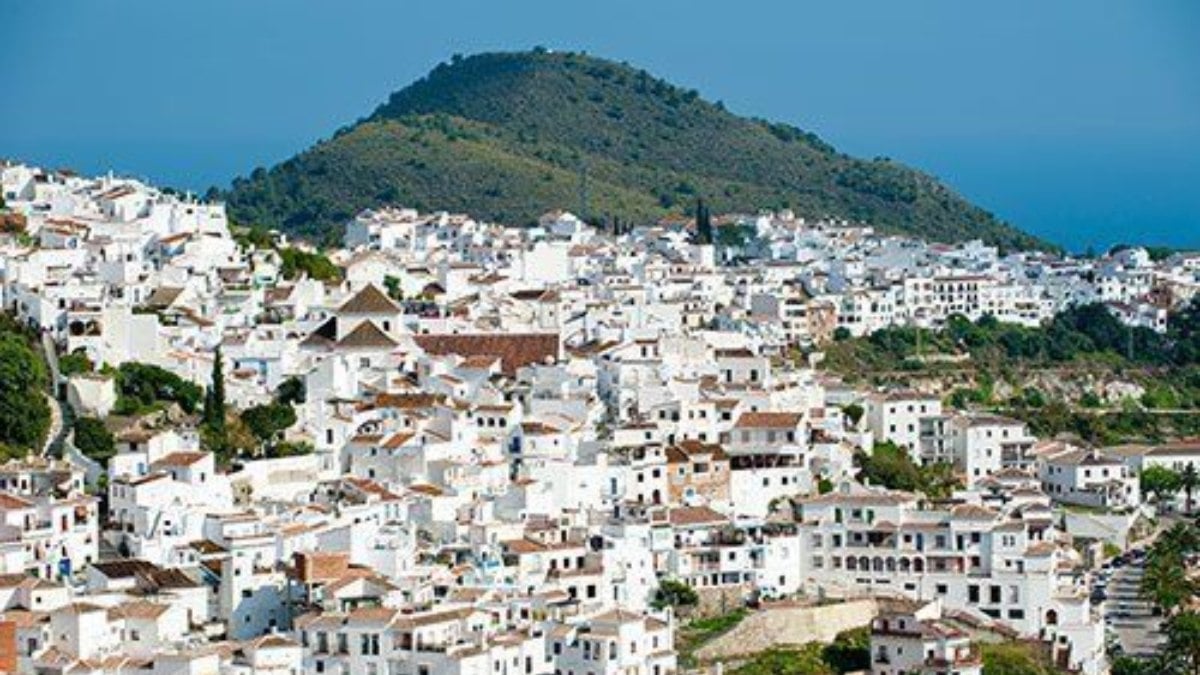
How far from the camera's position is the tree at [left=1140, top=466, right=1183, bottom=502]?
3800 cm

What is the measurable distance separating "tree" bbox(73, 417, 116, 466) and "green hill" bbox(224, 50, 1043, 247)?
33.9m

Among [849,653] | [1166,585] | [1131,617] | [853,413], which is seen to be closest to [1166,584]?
[1166,585]

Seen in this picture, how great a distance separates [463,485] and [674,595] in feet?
8.38

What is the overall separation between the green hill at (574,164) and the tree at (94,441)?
33.9m

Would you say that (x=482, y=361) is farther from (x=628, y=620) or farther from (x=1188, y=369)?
(x=1188, y=369)

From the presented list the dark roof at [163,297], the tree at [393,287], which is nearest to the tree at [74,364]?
the dark roof at [163,297]

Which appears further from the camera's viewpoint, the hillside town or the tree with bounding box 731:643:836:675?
the tree with bounding box 731:643:836:675

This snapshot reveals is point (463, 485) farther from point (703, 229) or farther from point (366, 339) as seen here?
point (703, 229)

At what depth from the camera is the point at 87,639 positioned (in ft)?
76.7

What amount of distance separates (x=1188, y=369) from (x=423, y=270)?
48.2 feet

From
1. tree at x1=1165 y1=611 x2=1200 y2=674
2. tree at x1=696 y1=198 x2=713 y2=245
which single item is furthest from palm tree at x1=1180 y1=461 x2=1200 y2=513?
tree at x1=696 y1=198 x2=713 y2=245

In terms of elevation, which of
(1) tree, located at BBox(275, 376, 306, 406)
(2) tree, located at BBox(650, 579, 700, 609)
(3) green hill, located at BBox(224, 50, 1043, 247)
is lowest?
(2) tree, located at BBox(650, 579, 700, 609)

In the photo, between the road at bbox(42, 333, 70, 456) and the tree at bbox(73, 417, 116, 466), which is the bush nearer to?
the tree at bbox(73, 417, 116, 466)

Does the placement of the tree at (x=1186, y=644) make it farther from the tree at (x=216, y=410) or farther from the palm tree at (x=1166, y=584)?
the tree at (x=216, y=410)
